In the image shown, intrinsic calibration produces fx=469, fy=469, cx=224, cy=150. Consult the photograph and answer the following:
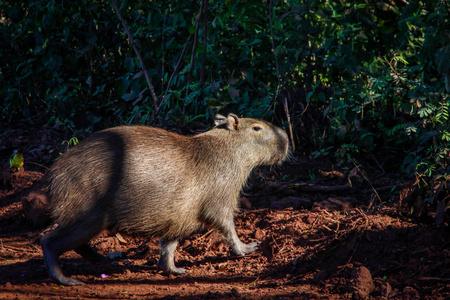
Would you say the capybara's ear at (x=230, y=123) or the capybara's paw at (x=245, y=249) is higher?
the capybara's ear at (x=230, y=123)

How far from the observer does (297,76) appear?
5531 mm

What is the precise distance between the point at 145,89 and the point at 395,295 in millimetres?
4093

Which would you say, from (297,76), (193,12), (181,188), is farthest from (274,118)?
(181,188)

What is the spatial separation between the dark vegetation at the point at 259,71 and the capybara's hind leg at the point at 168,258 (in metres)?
1.76

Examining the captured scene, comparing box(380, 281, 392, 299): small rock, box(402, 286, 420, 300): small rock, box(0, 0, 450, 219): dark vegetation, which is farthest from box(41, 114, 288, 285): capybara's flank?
box(402, 286, 420, 300): small rock

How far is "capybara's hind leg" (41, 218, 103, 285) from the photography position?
10.4ft

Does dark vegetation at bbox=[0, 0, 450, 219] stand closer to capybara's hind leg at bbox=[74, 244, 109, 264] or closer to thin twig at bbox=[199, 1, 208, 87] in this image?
thin twig at bbox=[199, 1, 208, 87]

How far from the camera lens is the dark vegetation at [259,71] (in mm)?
3926

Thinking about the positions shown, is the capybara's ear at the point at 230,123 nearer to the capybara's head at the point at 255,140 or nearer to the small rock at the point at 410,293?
the capybara's head at the point at 255,140

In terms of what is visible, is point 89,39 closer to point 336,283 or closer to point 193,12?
→ point 193,12

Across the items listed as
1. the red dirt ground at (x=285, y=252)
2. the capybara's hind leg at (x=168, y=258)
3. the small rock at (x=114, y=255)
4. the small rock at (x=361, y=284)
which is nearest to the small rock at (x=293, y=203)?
the red dirt ground at (x=285, y=252)

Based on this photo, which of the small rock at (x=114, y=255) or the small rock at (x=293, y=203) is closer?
the small rock at (x=114, y=255)

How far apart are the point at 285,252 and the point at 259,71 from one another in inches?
102

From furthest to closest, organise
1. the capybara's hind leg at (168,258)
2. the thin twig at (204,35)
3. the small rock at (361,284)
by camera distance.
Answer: the thin twig at (204,35) → the capybara's hind leg at (168,258) → the small rock at (361,284)
